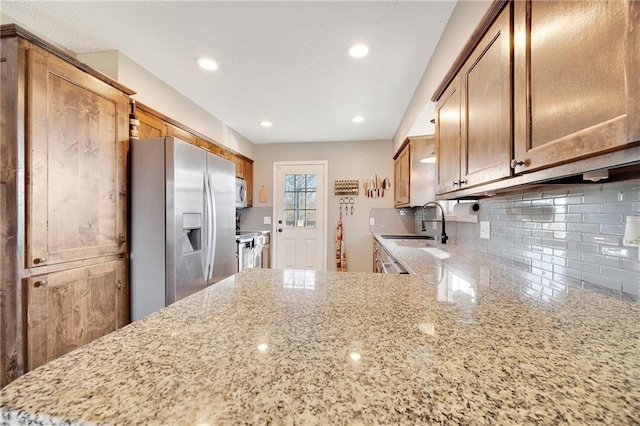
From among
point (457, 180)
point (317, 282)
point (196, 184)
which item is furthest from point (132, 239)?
point (457, 180)

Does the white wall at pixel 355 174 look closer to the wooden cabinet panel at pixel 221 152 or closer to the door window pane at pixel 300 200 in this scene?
the door window pane at pixel 300 200

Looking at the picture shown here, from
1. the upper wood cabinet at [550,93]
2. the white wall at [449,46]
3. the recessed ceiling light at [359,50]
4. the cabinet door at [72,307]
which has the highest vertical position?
the recessed ceiling light at [359,50]

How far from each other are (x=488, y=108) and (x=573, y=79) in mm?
442

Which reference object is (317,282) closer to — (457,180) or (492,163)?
(492,163)

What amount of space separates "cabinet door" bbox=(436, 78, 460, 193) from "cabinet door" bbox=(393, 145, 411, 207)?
4.25 ft

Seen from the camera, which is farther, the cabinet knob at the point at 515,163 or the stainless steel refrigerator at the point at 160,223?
the stainless steel refrigerator at the point at 160,223

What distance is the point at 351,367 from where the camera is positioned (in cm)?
43

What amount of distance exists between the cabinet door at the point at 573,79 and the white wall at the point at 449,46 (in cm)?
50

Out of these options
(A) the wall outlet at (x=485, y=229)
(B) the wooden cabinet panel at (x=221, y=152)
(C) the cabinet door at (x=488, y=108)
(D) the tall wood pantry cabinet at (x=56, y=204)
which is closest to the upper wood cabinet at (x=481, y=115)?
(C) the cabinet door at (x=488, y=108)

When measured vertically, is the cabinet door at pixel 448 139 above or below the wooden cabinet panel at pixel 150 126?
below

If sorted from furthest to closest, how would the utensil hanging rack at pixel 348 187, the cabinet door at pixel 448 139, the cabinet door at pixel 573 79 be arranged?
the utensil hanging rack at pixel 348 187 < the cabinet door at pixel 448 139 < the cabinet door at pixel 573 79

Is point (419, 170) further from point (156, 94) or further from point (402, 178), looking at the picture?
point (156, 94)

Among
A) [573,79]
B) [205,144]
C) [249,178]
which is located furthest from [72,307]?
[249,178]

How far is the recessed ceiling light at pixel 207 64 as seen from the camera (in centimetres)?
209
